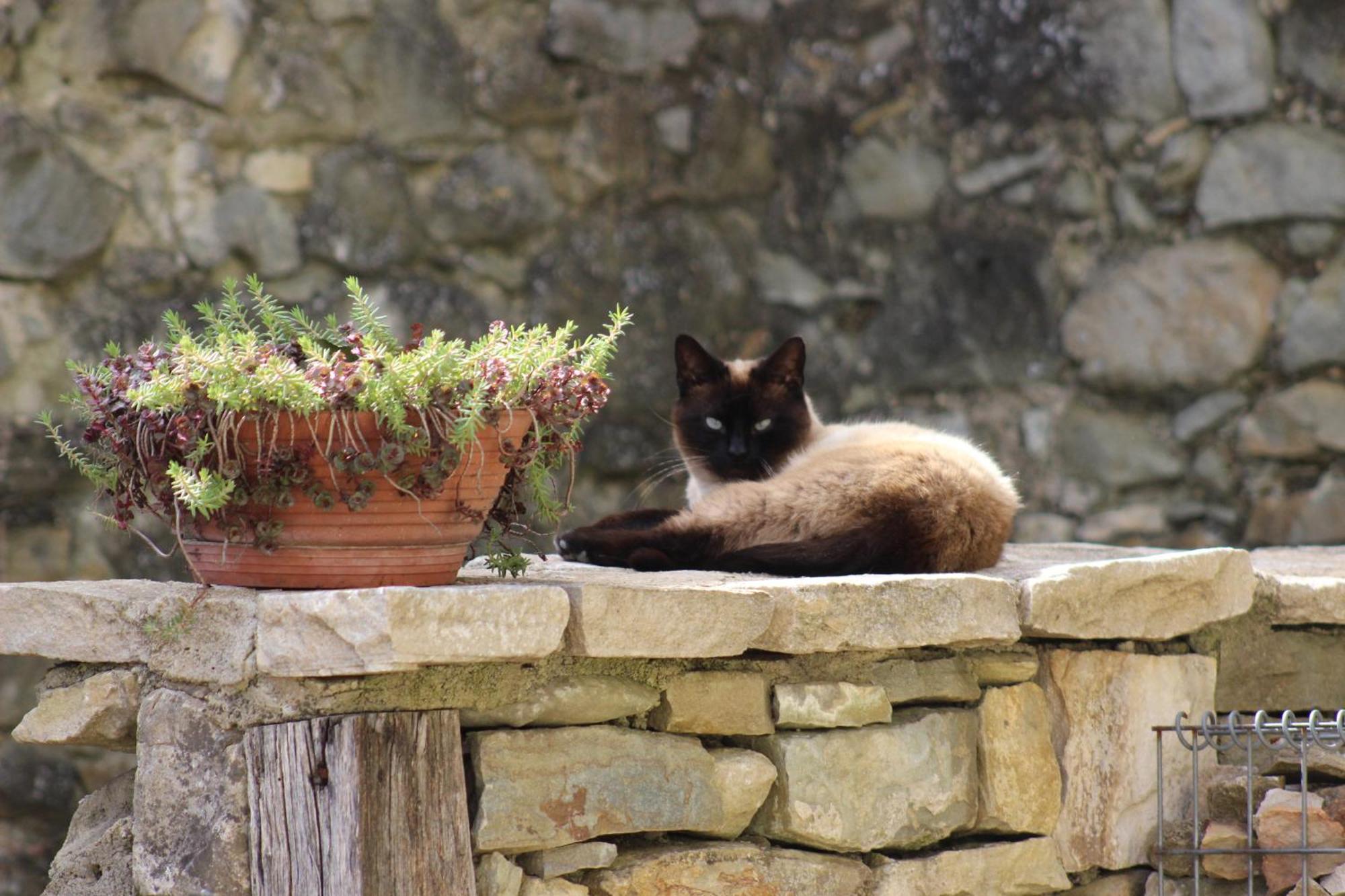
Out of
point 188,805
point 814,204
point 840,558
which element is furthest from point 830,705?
point 814,204

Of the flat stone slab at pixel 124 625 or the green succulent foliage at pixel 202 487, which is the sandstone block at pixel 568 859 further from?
the green succulent foliage at pixel 202 487

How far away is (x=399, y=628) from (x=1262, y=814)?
1619mm

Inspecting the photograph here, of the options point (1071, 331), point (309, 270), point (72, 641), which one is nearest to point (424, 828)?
point (72, 641)

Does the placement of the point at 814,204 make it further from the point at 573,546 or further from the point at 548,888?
the point at 548,888

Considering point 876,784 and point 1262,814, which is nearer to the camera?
point 876,784

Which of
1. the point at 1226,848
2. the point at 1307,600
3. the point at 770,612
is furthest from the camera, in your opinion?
the point at 1307,600

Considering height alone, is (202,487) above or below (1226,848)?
above

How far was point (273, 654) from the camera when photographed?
193 cm

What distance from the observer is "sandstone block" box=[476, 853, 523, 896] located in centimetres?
202

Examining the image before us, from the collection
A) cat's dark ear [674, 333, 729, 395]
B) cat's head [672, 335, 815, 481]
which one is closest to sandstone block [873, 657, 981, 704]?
cat's head [672, 335, 815, 481]

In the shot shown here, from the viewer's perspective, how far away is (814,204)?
465 cm

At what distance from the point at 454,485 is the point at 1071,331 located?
2.89 metres

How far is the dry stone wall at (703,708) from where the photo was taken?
1.98 metres

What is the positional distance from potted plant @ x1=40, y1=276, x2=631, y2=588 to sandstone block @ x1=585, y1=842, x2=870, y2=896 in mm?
512
